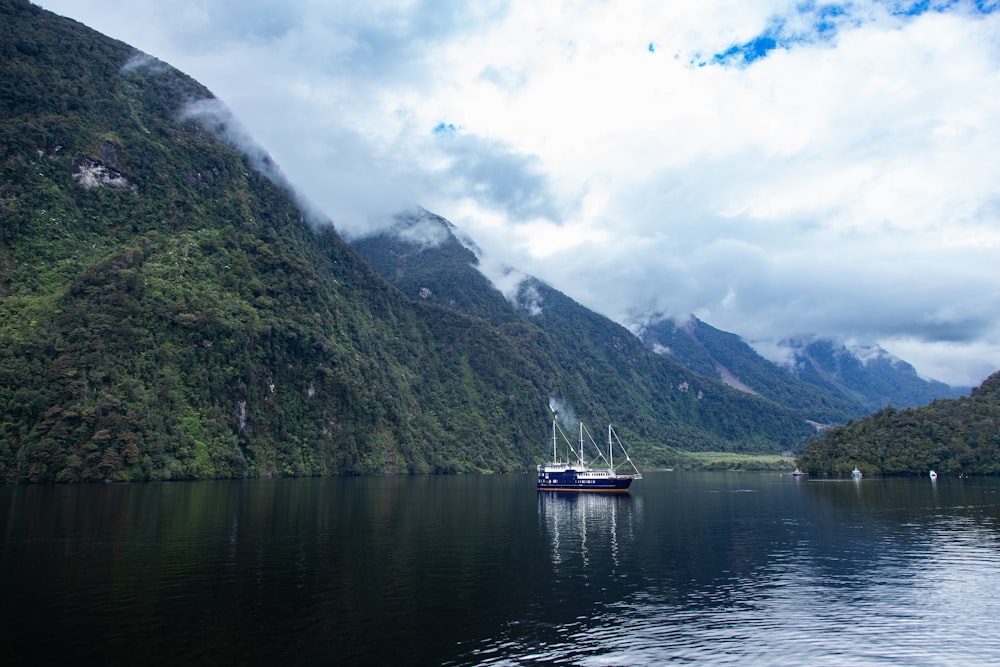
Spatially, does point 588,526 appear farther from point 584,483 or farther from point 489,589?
point 584,483

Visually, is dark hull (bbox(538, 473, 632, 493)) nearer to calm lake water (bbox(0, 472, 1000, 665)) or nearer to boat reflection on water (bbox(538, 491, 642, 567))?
boat reflection on water (bbox(538, 491, 642, 567))

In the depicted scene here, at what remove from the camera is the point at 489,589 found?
50.5 m

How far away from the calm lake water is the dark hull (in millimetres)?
58958

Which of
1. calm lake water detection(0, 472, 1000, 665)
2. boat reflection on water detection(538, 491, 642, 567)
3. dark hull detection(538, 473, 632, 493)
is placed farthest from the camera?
dark hull detection(538, 473, 632, 493)

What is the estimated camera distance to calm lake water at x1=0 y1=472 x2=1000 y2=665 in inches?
1431

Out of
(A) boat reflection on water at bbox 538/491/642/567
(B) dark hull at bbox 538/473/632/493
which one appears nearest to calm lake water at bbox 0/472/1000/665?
(A) boat reflection on water at bbox 538/491/642/567

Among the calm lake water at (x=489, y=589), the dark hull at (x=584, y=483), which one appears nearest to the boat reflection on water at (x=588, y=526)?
the calm lake water at (x=489, y=589)

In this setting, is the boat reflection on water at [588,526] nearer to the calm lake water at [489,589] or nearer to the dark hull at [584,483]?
the calm lake water at [489,589]

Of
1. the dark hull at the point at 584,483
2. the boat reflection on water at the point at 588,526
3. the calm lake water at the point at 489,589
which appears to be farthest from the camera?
the dark hull at the point at 584,483

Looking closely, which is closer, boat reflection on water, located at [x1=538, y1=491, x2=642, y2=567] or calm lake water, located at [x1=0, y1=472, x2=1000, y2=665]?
calm lake water, located at [x1=0, y1=472, x2=1000, y2=665]

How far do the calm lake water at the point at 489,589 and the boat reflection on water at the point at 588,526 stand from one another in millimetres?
707

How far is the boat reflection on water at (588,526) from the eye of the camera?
226 ft

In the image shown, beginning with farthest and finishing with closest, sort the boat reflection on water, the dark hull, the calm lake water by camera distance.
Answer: the dark hull < the boat reflection on water < the calm lake water

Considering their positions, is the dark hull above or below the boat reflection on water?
above
